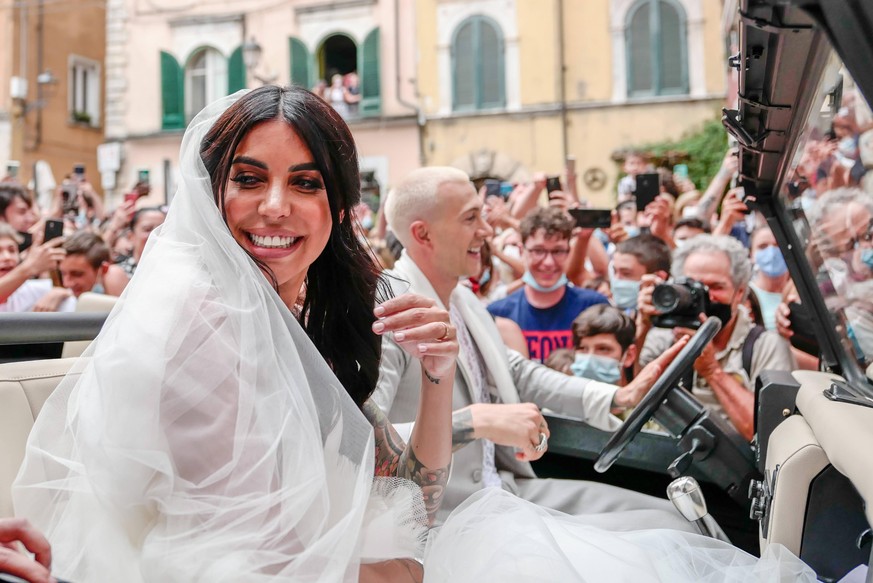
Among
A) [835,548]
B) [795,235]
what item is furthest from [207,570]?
[795,235]

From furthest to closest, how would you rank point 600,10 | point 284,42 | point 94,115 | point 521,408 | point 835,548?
point 94,115
point 284,42
point 600,10
point 521,408
point 835,548

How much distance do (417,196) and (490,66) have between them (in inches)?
529

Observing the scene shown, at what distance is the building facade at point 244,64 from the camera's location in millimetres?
16172

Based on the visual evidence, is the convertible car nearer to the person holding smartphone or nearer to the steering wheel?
the steering wheel

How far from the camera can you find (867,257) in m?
1.79

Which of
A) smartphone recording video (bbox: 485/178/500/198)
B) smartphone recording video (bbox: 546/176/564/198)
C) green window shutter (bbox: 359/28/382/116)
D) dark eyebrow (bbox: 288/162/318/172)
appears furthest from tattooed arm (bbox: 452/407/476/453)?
green window shutter (bbox: 359/28/382/116)

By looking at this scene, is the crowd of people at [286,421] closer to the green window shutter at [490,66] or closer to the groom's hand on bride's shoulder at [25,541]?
the groom's hand on bride's shoulder at [25,541]

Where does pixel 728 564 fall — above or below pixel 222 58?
below

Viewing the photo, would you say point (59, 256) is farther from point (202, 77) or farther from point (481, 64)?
point (202, 77)

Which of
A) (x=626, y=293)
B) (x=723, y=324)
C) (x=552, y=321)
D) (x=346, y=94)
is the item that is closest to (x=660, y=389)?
(x=723, y=324)

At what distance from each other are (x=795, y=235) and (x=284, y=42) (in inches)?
632

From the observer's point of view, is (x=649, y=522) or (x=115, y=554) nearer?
(x=115, y=554)

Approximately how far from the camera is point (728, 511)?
246 centimetres

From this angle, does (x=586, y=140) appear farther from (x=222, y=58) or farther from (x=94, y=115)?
(x=94, y=115)
